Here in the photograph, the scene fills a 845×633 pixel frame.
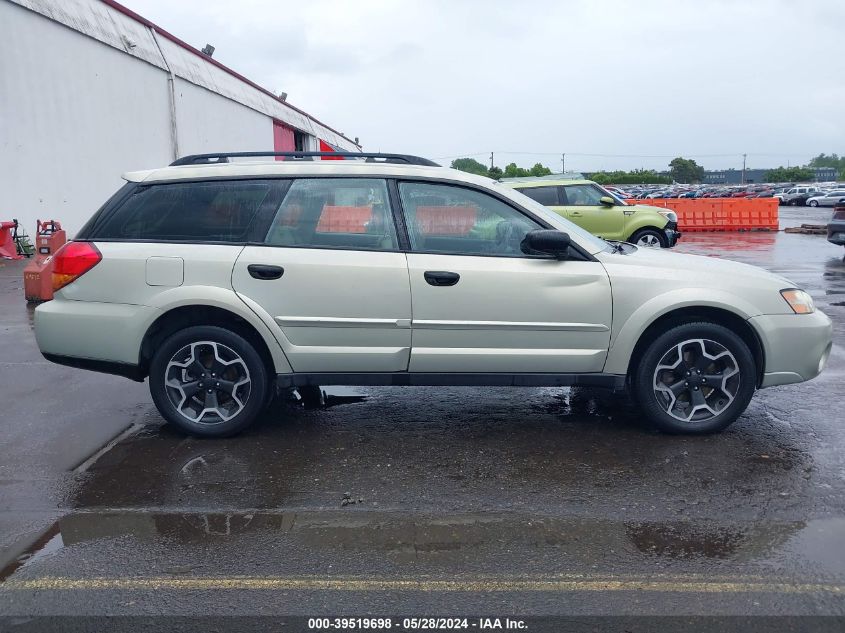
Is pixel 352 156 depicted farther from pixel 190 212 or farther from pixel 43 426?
pixel 43 426

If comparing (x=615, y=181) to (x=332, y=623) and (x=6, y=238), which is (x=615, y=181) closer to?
(x=6, y=238)

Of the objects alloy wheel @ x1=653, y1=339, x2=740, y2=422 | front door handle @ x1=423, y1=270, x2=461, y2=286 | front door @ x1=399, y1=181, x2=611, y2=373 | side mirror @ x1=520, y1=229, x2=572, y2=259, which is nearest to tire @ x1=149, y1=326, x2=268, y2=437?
front door @ x1=399, y1=181, x2=611, y2=373

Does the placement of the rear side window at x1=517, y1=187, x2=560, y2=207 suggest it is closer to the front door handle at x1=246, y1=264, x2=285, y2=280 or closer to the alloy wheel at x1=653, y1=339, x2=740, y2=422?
the alloy wheel at x1=653, y1=339, x2=740, y2=422

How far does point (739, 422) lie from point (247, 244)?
3.58m

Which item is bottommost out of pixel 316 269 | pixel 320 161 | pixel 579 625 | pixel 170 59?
pixel 579 625

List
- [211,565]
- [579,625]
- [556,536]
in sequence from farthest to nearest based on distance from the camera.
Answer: [556,536], [211,565], [579,625]

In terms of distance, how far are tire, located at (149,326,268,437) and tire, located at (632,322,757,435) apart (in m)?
2.51

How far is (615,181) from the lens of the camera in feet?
375

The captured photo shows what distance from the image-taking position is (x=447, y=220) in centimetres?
498

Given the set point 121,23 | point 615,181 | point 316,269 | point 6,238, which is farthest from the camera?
point 615,181

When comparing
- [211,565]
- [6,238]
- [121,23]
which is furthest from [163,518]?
[121,23]

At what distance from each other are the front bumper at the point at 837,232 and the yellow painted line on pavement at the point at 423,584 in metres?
14.7

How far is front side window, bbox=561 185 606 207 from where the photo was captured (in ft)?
51.9

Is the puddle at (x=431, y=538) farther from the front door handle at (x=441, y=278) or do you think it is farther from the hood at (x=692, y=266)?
the hood at (x=692, y=266)
